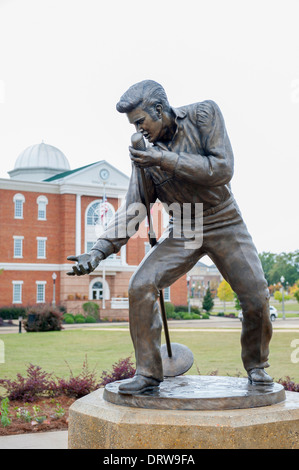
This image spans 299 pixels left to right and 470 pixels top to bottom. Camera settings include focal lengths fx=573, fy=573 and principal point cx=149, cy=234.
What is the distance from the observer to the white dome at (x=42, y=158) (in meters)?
49.8

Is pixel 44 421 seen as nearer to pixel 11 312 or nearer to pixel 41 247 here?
pixel 11 312

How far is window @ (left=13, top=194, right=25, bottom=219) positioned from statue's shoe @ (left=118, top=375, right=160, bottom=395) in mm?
39415

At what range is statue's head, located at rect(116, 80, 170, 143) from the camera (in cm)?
401

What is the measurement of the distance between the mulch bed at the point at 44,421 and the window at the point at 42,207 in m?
35.8

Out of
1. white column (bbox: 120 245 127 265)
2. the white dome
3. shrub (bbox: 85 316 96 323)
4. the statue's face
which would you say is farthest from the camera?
the white dome

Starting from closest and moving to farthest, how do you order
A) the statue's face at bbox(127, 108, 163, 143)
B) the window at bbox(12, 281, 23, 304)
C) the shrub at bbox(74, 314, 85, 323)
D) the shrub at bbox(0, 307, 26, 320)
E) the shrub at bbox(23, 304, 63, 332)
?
1. the statue's face at bbox(127, 108, 163, 143)
2. the shrub at bbox(23, 304, 63, 332)
3. the shrub at bbox(74, 314, 85, 323)
4. the shrub at bbox(0, 307, 26, 320)
5. the window at bbox(12, 281, 23, 304)

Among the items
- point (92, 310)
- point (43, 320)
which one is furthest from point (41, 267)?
point (43, 320)

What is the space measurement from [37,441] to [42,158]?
4593cm

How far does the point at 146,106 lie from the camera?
403 centimetres

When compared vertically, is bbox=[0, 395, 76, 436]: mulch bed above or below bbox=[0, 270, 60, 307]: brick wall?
below

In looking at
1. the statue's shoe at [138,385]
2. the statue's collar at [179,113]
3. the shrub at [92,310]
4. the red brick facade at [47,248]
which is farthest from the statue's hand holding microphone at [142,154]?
the red brick facade at [47,248]

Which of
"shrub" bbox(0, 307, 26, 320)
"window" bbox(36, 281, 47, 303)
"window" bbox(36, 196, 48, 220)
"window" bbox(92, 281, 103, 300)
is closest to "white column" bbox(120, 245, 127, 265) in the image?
"window" bbox(92, 281, 103, 300)

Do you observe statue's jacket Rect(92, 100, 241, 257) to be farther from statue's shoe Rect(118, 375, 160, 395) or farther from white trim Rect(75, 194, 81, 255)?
white trim Rect(75, 194, 81, 255)
